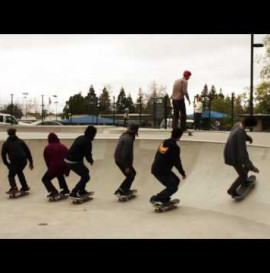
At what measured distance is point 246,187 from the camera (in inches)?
299

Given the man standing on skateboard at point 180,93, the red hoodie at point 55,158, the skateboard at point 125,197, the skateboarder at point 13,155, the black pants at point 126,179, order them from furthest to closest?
the man standing on skateboard at point 180,93 → the skateboarder at point 13,155 → the red hoodie at point 55,158 → the skateboard at point 125,197 → the black pants at point 126,179

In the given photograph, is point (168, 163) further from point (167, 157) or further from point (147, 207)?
point (147, 207)

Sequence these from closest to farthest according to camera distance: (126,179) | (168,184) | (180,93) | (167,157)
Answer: (167,157)
(168,184)
(126,179)
(180,93)

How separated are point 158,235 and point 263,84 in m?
29.7

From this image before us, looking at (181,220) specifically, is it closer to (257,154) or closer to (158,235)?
(158,235)

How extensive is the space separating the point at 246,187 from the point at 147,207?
1.96 metres

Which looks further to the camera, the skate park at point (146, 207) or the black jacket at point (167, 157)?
the black jacket at point (167, 157)

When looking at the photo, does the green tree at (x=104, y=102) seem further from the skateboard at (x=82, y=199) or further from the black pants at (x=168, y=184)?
the black pants at (x=168, y=184)

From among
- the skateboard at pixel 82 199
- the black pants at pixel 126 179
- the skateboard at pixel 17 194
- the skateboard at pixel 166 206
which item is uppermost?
the black pants at pixel 126 179

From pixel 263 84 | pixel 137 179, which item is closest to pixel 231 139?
pixel 137 179

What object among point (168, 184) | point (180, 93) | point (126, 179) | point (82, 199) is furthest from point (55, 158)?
point (180, 93)

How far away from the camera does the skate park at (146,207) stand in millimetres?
6289

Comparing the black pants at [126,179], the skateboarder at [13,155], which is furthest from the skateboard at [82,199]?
the skateboarder at [13,155]

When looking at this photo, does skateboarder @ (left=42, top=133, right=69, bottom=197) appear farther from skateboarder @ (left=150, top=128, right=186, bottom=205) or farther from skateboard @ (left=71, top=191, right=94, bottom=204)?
skateboarder @ (left=150, top=128, right=186, bottom=205)
